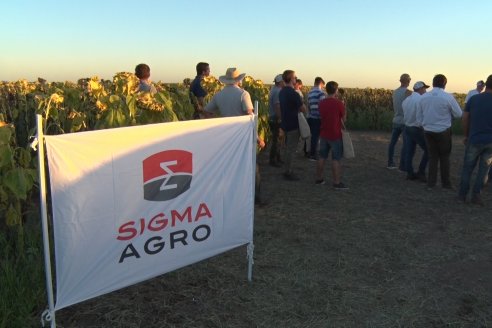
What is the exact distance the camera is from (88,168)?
2898 millimetres

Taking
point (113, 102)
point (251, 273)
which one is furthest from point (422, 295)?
point (113, 102)

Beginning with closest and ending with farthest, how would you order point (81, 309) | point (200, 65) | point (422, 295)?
point (81, 309) < point (422, 295) < point (200, 65)

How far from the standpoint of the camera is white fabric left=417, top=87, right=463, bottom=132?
740cm

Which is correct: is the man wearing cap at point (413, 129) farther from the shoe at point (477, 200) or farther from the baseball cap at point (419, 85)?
Result: the shoe at point (477, 200)

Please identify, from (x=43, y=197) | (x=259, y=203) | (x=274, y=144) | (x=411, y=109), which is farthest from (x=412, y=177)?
(x=43, y=197)

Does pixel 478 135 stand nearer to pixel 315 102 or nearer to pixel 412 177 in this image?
pixel 412 177

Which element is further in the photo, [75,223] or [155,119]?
[155,119]

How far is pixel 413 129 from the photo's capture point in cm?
834

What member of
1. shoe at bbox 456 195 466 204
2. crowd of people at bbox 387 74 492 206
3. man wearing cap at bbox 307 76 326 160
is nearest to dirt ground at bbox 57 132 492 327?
shoe at bbox 456 195 466 204

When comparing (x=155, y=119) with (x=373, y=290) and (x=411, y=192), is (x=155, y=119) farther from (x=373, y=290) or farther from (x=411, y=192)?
(x=411, y=192)

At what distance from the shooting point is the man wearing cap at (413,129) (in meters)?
8.23

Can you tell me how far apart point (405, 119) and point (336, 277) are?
16.2ft

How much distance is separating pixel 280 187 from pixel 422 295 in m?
4.06

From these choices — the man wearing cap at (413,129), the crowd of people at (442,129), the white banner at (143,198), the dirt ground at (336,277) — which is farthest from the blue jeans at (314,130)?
the white banner at (143,198)
